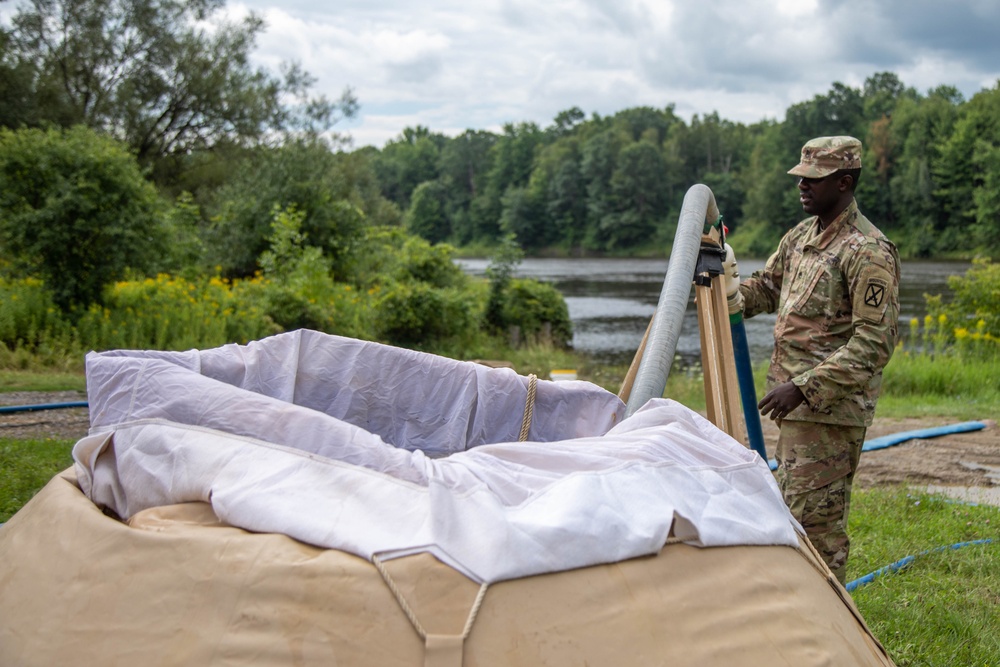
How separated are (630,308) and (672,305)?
27918 mm

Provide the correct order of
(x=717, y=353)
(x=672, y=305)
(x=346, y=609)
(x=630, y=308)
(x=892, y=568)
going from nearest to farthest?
(x=346, y=609)
(x=672, y=305)
(x=717, y=353)
(x=892, y=568)
(x=630, y=308)

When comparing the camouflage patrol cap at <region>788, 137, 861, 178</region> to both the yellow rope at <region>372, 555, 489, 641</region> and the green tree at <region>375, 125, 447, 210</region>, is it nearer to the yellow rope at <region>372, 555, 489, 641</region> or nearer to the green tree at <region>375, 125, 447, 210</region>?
the yellow rope at <region>372, 555, 489, 641</region>

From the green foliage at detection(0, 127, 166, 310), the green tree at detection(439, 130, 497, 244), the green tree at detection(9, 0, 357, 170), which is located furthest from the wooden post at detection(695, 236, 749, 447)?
the green tree at detection(439, 130, 497, 244)

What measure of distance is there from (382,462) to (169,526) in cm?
48

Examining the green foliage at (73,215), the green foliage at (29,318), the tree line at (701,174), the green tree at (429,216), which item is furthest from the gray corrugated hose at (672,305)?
the green tree at (429,216)

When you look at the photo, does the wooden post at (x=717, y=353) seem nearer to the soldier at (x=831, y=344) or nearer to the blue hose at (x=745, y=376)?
the soldier at (x=831, y=344)

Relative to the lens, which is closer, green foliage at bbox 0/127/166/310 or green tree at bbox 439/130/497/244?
green foliage at bbox 0/127/166/310

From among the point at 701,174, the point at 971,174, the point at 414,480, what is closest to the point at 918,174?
the point at 971,174

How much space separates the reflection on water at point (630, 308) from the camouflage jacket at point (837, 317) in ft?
44.5

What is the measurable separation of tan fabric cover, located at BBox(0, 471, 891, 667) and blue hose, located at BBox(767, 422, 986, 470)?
6.21m

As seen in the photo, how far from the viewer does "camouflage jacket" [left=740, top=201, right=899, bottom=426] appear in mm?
3555

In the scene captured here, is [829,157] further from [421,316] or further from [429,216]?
[429,216]

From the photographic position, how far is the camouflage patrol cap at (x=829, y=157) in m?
3.73

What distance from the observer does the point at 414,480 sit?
2.11 m
